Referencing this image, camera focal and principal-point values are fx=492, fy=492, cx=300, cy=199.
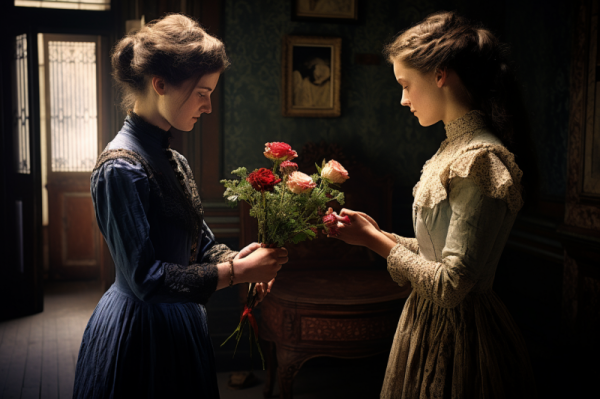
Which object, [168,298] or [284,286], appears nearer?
[168,298]

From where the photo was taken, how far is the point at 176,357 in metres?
1.46

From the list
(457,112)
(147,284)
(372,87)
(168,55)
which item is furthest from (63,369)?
(457,112)

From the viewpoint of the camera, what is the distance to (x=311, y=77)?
3404 mm

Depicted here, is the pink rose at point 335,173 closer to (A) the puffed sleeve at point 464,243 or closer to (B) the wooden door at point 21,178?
(A) the puffed sleeve at point 464,243

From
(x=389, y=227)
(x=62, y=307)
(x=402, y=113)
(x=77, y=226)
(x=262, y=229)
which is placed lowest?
(x=62, y=307)

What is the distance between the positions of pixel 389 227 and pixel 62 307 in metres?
3.32

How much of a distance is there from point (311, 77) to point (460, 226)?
233 cm

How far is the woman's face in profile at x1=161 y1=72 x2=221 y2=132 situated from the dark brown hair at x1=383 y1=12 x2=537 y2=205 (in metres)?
0.62

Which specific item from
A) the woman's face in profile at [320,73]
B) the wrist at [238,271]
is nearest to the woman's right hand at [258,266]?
the wrist at [238,271]

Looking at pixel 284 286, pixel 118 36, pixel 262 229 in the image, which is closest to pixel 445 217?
pixel 262 229

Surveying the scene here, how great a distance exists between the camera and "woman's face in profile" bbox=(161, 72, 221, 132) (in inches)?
58.2

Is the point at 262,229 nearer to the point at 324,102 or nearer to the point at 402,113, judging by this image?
the point at 324,102

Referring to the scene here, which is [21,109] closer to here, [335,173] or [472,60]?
[335,173]

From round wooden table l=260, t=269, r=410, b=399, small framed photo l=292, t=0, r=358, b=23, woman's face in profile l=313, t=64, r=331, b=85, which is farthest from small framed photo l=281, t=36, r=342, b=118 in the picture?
round wooden table l=260, t=269, r=410, b=399
